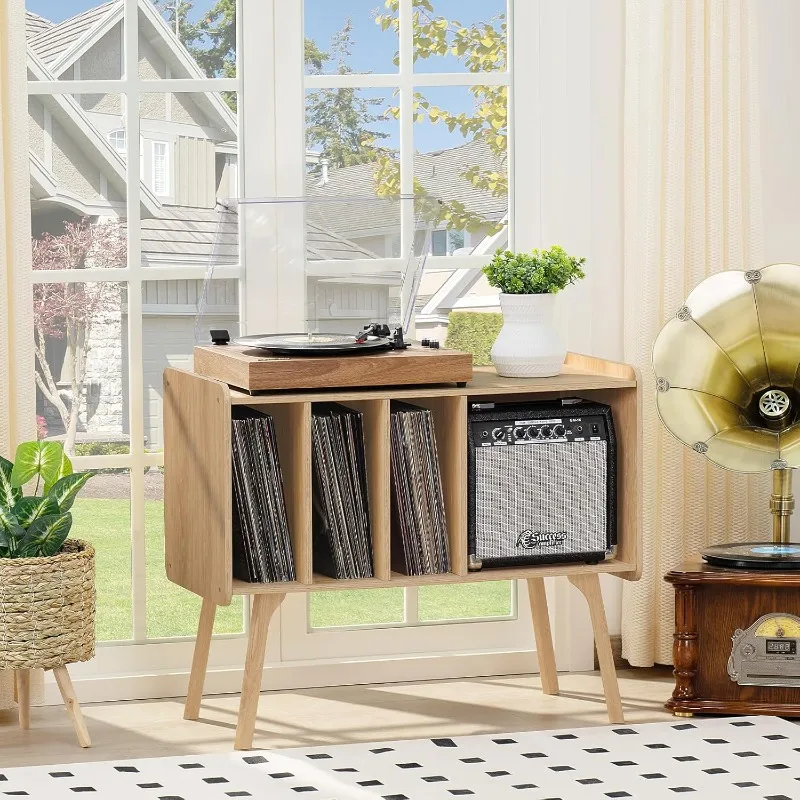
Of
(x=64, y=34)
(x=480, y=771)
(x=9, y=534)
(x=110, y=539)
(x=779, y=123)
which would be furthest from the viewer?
(x=779, y=123)

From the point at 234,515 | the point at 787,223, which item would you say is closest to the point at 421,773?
Result: the point at 234,515

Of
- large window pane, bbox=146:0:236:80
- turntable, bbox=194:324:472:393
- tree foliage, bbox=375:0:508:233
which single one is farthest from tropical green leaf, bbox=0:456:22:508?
tree foliage, bbox=375:0:508:233

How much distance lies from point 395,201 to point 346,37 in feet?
1.45

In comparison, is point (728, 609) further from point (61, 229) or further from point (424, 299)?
point (61, 229)

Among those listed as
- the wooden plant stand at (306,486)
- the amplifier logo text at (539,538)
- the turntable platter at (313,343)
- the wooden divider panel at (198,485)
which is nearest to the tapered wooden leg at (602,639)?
the wooden plant stand at (306,486)

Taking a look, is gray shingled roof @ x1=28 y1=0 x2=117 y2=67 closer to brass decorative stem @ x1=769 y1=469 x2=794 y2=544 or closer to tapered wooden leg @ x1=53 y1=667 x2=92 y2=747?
tapered wooden leg @ x1=53 y1=667 x2=92 y2=747

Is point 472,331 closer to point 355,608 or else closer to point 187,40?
point 355,608

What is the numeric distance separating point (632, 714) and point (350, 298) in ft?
3.64

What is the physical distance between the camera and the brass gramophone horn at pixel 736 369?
2.94m

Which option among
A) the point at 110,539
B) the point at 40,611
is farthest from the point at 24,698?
the point at 110,539

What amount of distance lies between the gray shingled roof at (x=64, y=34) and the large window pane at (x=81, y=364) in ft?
1.32

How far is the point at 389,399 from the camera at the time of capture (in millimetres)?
2705

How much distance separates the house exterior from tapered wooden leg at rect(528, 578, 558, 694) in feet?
2.44

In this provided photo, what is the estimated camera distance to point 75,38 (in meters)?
3.06
